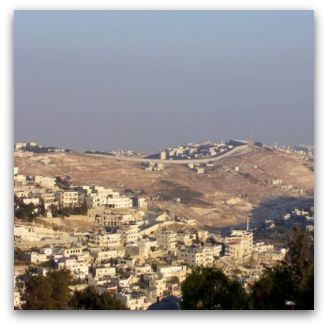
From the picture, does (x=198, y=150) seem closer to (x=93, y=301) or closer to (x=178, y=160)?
(x=178, y=160)

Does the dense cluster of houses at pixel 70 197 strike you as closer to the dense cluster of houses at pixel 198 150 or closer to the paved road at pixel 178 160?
the paved road at pixel 178 160

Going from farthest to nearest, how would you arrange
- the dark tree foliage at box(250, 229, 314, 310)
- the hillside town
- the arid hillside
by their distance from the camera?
1. the arid hillside
2. the hillside town
3. the dark tree foliage at box(250, 229, 314, 310)

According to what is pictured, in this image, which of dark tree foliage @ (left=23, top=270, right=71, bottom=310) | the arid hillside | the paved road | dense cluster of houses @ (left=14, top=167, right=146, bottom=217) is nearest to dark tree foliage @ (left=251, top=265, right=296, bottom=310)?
the arid hillside

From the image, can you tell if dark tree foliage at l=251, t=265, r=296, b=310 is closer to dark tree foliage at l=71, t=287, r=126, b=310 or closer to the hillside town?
the hillside town

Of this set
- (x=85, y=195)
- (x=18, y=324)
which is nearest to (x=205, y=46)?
(x=85, y=195)

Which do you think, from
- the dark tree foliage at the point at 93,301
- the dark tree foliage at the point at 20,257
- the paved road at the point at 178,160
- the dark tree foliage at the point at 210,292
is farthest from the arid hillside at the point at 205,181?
the dark tree foliage at the point at 93,301
